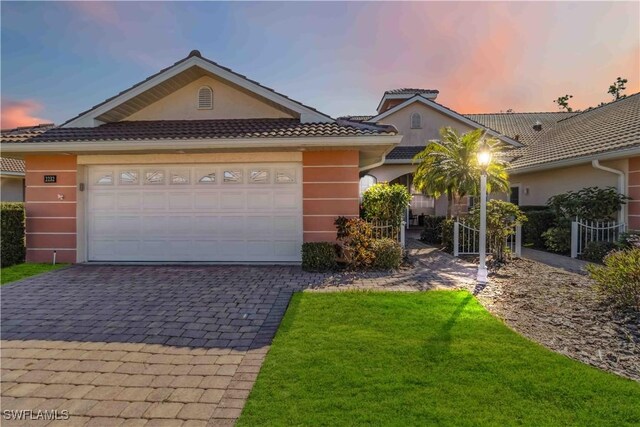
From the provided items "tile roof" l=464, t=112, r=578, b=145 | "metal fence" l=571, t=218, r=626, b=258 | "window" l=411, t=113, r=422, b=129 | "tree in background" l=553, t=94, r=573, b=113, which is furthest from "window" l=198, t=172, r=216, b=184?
"tree in background" l=553, t=94, r=573, b=113

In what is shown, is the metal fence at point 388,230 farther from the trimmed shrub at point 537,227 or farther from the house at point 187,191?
the trimmed shrub at point 537,227

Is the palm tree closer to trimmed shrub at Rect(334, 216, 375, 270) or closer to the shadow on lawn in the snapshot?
trimmed shrub at Rect(334, 216, 375, 270)

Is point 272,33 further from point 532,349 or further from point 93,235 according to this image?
point 532,349

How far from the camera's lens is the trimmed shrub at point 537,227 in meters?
12.6

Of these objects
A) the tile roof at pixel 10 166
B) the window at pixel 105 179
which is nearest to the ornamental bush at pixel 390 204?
the window at pixel 105 179

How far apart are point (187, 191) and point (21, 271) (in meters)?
4.40

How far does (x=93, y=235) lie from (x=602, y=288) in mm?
11915

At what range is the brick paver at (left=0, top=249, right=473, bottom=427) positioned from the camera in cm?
315

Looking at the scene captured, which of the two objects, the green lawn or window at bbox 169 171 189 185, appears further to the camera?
window at bbox 169 171 189 185

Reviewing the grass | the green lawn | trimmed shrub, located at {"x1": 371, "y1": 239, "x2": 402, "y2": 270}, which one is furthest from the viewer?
trimmed shrub, located at {"x1": 371, "y1": 239, "x2": 402, "y2": 270}

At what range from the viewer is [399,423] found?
275 cm

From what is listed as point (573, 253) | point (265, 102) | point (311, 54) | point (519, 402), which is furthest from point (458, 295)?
point (311, 54)

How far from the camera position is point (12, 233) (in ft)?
30.5

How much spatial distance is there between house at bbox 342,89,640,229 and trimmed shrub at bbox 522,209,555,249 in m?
1.39
